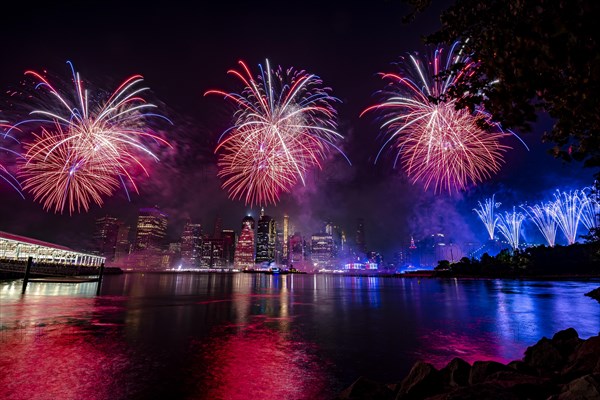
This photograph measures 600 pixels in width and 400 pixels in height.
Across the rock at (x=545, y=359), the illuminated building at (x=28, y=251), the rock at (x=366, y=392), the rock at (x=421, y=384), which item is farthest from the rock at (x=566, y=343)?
the illuminated building at (x=28, y=251)

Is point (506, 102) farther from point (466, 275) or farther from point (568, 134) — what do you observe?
point (466, 275)

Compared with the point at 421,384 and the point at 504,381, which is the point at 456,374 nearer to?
the point at 421,384

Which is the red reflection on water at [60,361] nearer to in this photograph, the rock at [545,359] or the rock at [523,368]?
the rock at [523,368]

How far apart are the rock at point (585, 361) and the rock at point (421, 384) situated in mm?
2906

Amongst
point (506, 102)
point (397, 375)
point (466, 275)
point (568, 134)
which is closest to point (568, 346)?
point (397, 375)

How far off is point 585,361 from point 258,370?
9680 millimetres

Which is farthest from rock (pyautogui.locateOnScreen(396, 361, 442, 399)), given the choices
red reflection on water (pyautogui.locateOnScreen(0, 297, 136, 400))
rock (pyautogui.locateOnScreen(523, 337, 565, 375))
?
red reflection on water (pyautogui.locateOnScreen(0, 297, 136, 400))

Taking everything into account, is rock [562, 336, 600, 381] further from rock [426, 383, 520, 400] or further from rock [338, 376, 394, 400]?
rock [338, 376, 394, 400]

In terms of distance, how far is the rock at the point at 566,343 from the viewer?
1077cm

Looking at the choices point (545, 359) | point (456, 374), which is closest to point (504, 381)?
point (456, 374)

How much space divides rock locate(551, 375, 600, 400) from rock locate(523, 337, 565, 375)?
5149mm

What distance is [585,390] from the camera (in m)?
5.03

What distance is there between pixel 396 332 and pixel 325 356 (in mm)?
7751

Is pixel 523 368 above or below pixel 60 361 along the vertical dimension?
above
